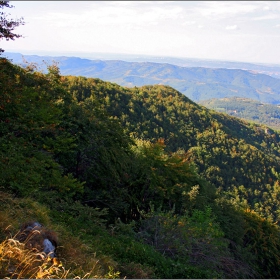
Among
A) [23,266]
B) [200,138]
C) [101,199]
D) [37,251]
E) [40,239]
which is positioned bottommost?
[200,138]

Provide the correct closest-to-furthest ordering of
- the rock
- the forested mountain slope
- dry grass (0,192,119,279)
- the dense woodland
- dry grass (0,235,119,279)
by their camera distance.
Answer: dry grass (0,235,119,279)
dry grass (0,192,119,279)
the rock
the dense woodland
the forested mountain slope

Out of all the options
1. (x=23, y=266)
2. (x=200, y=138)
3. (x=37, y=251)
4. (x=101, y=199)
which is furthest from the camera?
(x=200, y=138)

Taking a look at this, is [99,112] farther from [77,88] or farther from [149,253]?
[77,88]

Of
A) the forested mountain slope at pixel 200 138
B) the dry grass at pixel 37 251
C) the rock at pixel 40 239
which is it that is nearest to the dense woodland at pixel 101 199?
the dry grass at pixel 37 251

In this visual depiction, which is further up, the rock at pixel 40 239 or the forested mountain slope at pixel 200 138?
the rock at pixel 40 239

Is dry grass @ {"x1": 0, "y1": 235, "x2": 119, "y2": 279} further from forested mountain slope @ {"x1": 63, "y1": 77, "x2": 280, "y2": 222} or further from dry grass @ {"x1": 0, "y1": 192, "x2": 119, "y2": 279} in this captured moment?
forested mountain slope @ {"x1": 63, "y1": 77, "x2": 280, "y2": 222}

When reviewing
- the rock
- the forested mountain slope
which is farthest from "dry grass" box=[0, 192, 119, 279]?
the forested mountain slope

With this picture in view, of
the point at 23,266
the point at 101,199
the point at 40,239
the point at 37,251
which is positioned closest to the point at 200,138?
the point at 101,199

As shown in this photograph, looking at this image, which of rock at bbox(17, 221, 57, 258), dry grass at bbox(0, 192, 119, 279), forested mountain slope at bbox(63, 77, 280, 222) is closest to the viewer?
dry grass at bbox(0, 192, 119, 279)

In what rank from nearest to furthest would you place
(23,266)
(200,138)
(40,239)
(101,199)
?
(23,266) → (40,239) → (101,199) → (200,138)

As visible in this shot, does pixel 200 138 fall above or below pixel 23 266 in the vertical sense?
below

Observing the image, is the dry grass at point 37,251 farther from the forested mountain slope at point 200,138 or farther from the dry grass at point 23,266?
the forested mountain slope at point 200,138

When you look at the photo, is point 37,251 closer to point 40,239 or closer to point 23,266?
point 23,266

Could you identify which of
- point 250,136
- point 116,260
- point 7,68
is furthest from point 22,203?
point 250,136
